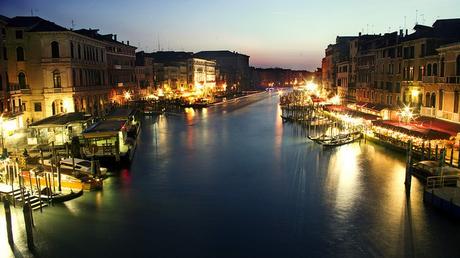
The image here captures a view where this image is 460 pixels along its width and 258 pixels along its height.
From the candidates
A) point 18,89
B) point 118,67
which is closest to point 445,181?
point 18,89

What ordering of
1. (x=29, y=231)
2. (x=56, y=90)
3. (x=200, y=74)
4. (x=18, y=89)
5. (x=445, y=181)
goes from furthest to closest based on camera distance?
(x=200, y=74), (x=56, y=90), (x=18, y=89), (x=445, y=181), (x=29, y=231)

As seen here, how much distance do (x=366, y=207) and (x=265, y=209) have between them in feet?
14.1

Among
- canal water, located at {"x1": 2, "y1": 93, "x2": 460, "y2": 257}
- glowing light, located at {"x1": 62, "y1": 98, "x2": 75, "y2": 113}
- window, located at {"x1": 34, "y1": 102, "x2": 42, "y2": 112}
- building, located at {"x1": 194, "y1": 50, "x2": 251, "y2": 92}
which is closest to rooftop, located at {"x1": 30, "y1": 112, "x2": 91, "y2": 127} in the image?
canal water, located at {"x1": 2, "y1": 93, "x2": 460, "y2": 257}

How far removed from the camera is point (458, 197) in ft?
55.5

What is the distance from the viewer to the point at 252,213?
1775 cm

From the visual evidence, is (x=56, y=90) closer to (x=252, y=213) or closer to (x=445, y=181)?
(x=252, y=213)

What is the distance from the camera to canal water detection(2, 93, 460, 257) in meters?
14.5

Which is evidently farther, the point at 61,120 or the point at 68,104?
the point at 68,104

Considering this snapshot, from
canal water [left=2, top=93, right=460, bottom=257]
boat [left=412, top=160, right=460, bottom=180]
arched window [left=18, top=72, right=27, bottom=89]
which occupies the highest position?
arched window [left=18, top=72, right=27, bottom=89]

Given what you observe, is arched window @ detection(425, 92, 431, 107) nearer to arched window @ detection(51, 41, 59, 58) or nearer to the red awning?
the red awning

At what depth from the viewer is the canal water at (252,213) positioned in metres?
14.5

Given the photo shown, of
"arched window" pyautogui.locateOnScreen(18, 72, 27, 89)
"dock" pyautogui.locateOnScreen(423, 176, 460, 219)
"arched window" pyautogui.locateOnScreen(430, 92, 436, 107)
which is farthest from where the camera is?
"arched window" pyautogui.locateOnScreen(18, 72, 27, 89)

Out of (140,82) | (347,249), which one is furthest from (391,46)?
(140,82)

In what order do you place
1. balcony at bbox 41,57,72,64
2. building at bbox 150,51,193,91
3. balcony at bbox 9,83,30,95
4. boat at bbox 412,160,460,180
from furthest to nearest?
building at bbox 150,51,193,91, balcony at bbox 41,57,72,64, balcony at bbox 9,83,30,95, boat at bbox 412,160,460,180
